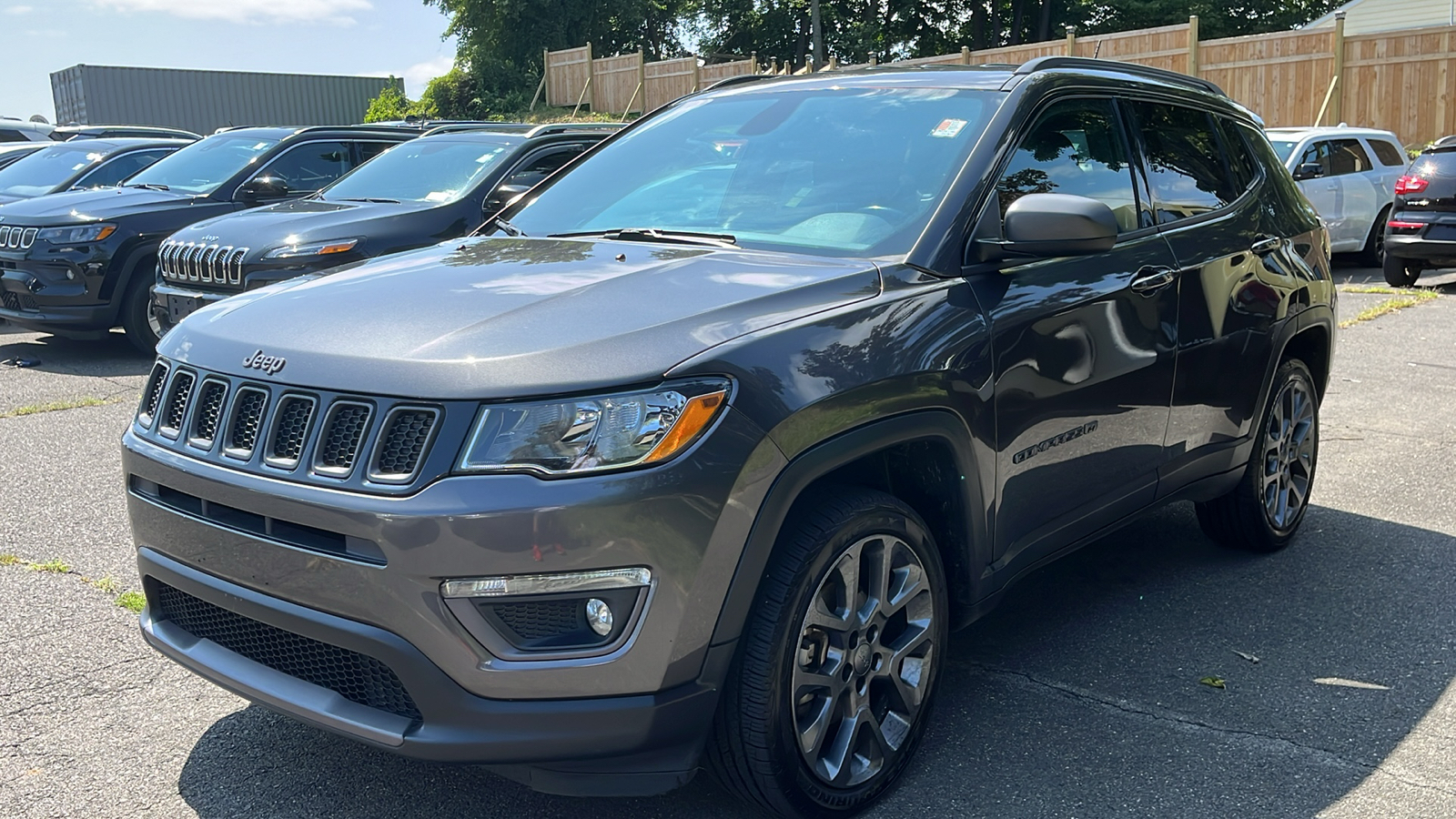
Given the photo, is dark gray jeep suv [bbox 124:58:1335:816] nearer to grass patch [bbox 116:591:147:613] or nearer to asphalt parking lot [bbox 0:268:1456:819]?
asphalt parking lot [bbox 0:268:1456:819]

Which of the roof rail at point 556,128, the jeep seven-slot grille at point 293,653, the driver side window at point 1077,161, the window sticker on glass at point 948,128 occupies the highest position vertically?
the roof rail at point 556,128

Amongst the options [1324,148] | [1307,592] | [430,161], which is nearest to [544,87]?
[1324,148]

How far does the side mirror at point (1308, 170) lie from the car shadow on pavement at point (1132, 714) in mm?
10627

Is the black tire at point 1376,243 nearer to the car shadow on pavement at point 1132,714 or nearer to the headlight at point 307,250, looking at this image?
the car shadow on pavement at point 1132,714

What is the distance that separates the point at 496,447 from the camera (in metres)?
2.48

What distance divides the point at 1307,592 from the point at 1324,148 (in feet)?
40.0

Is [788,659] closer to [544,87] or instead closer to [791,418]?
[791,418]

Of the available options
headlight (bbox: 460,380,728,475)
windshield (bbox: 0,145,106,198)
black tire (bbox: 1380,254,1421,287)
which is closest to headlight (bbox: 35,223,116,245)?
windshield (bbox: 0,145,106,198)

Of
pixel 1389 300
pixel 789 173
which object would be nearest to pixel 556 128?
pixel 789 173

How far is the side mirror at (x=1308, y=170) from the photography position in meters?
14.5

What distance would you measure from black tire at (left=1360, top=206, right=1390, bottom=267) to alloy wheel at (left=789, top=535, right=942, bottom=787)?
1476cm

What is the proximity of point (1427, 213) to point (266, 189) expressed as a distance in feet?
36.6

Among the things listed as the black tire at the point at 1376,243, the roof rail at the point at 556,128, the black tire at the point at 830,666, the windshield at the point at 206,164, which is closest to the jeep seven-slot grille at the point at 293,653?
the black tire at the point at 830,666

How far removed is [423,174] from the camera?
930cm
